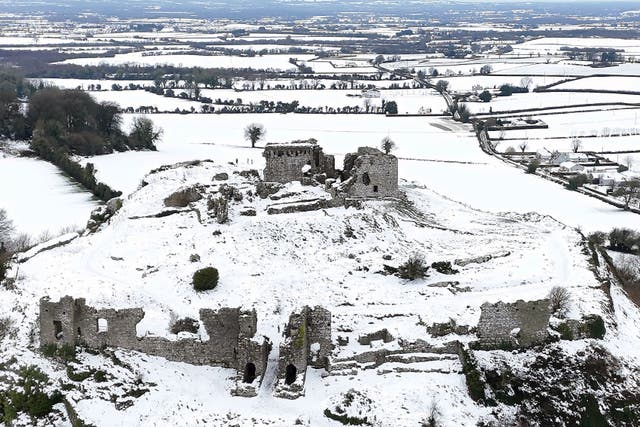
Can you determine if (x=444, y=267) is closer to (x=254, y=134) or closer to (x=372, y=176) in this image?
(x=372, y=176)

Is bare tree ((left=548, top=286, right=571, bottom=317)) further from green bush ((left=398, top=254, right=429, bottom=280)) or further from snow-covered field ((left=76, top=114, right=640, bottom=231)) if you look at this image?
snow-covered field ((left=76, top=114, right=640, bottom=231))

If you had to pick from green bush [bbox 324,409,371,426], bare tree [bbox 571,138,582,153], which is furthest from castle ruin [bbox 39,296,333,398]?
bare tree [bbox 571,138,582,153]

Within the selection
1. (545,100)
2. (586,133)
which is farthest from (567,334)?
(545,100)

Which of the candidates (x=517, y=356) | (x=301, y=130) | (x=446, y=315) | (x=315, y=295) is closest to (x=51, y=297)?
(x=315, y=295)

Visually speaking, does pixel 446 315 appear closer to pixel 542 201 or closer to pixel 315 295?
pixel 315 295

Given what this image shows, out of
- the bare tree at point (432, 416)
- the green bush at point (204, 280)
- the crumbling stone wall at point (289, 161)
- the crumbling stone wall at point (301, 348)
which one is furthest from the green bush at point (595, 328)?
the crumbling stone wall at point (289, 161)
